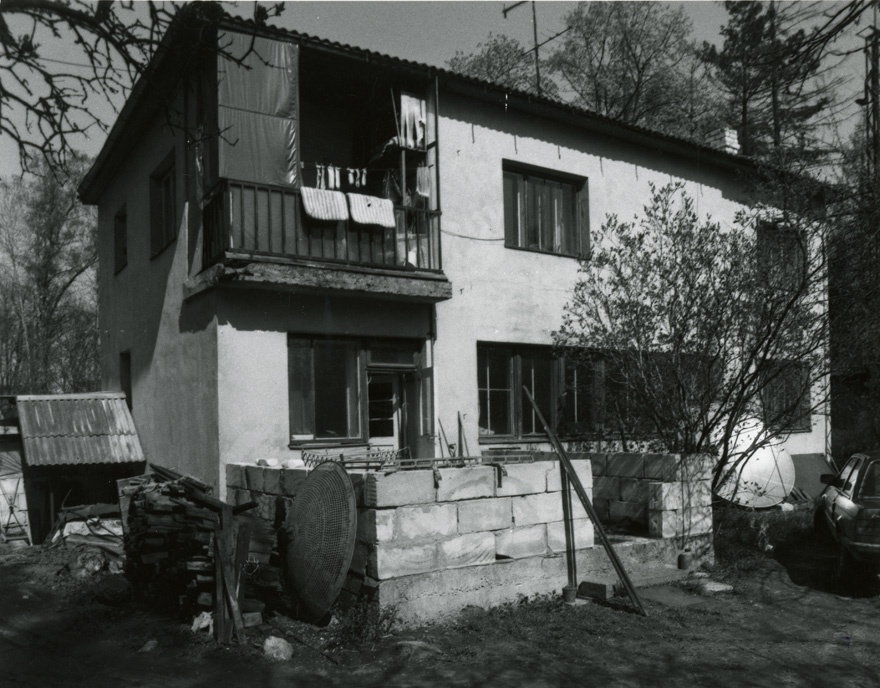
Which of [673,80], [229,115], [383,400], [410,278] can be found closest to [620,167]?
[410,278]

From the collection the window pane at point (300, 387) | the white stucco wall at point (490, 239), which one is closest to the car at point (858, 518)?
the white stucco wall at point (490, 239)

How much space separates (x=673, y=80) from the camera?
28.9 metres

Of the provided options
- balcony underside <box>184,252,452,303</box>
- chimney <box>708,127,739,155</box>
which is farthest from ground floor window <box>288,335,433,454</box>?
chimney <box>708,127,739,155</box>

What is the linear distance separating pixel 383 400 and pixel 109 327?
26.6 feet

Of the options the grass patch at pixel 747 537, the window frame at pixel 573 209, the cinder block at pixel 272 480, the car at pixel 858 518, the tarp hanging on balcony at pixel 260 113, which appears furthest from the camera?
the window frame at pixel 573 209

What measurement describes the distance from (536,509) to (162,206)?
30.5ft

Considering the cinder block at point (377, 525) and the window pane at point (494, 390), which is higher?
the window pane at point (494, 390)

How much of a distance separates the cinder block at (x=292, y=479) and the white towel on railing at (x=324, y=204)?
386 centimetres

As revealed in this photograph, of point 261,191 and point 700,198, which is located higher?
point 700,198

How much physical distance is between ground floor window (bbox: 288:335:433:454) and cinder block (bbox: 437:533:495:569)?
161 inches

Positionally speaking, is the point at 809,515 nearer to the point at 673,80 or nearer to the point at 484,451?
the point at 484,451

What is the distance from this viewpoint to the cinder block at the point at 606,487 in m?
10.4

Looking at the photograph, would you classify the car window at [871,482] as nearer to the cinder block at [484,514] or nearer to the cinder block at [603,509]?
the cinder block at [603,509]

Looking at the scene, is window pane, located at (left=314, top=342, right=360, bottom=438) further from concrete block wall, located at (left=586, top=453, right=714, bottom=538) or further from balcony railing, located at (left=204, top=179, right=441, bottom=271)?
concrete block wall, located at (left=586, top=453, right=714, bottom=538)
